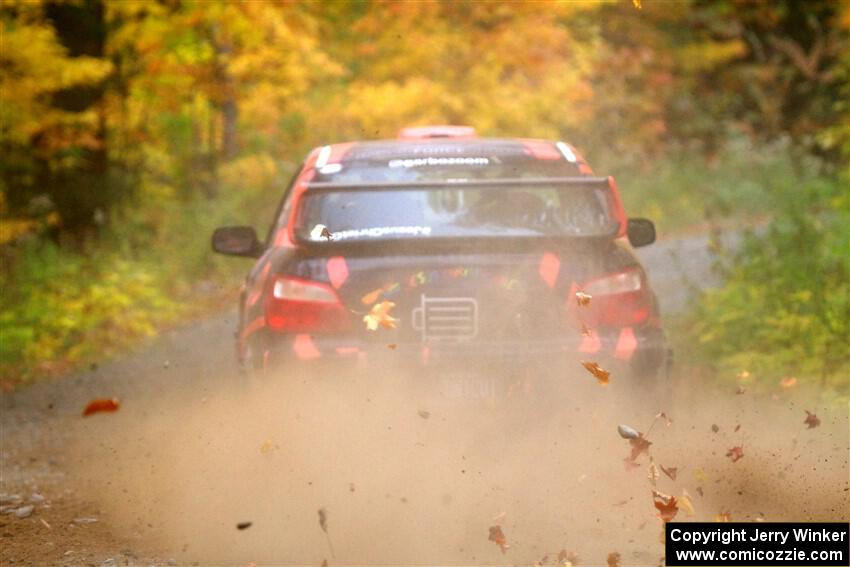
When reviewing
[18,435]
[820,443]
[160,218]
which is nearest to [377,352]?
[820,443]

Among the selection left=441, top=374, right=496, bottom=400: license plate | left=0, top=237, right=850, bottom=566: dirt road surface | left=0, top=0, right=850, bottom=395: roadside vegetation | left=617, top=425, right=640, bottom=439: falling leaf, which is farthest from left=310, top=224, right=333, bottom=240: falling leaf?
left=0, top=0, right=850, bottom=395: roadside vegetation

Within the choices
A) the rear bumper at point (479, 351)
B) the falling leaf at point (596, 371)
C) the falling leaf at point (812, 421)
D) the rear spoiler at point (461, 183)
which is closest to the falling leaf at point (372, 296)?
the rear bumper at point (479, 351)

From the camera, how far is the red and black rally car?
639 cm

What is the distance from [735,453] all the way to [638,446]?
2.98 feet

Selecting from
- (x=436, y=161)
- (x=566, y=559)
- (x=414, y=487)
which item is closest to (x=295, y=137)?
(x=436, y=161)

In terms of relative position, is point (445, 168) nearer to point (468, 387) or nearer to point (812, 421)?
point (468, 387)

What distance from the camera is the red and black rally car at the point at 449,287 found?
6395 millimetres

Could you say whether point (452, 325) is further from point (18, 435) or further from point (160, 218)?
point (160, 218)

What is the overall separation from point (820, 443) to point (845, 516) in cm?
150

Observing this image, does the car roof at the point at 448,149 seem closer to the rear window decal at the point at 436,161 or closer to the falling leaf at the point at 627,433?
the rear window decal at the point at 436,161

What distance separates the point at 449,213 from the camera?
6969mm

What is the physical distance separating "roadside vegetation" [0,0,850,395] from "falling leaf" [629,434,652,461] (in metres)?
3.03

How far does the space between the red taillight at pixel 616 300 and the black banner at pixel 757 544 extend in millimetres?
1164

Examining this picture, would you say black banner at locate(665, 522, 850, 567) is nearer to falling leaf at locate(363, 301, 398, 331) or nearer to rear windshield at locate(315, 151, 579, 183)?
falling leaf at locate(363, 301, 398, 331)
